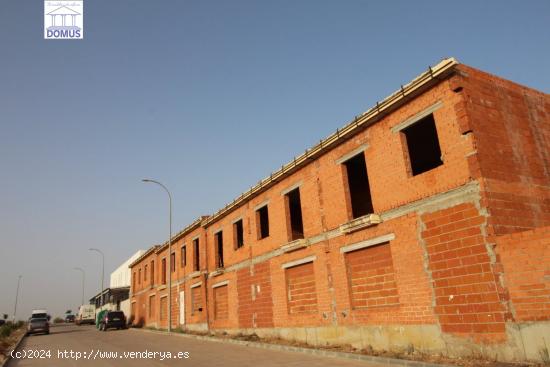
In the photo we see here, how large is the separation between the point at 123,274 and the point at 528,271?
66969 millimetres

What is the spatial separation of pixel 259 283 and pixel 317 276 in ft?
16.6

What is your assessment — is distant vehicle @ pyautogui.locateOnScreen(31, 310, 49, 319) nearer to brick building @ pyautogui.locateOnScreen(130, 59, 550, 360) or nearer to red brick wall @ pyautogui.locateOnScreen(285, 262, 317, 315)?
brick building @ pyautogui.locateOnScreen(130, 59, 550, 360)

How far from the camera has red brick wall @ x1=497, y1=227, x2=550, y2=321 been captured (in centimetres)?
803

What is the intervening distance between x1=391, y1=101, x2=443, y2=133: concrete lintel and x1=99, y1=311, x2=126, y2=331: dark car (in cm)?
3302

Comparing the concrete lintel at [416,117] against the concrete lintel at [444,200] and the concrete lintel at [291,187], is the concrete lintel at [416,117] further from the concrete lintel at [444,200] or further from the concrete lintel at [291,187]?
the concrete lintel at [291,187]

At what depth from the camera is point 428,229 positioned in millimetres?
10617

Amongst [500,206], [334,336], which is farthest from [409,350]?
[500,206]

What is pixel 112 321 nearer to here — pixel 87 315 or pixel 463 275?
pixel 87 315

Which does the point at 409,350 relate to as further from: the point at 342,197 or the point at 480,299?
the point at 342,197

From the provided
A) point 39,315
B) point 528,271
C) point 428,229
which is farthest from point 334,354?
point 39,315

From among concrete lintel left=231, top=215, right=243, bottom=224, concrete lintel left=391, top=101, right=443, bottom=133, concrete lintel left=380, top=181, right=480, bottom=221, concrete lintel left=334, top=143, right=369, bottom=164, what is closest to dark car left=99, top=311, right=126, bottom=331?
concrete lintel left=231, top=215, right=243, bottom=224

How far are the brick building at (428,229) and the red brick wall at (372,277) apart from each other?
45 millimetres

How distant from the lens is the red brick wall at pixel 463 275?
891 centimetres

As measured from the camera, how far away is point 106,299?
197 feet
